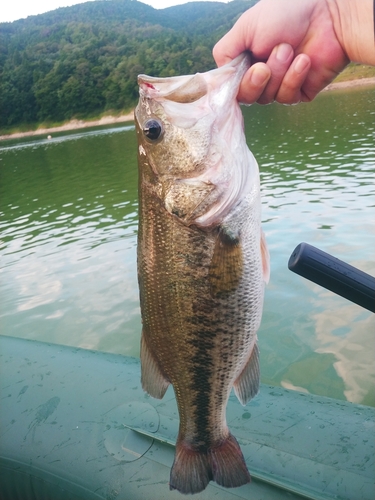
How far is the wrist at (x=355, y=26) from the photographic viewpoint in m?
1.94

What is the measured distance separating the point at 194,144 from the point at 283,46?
23.6 inches

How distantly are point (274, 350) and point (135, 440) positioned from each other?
3.19m

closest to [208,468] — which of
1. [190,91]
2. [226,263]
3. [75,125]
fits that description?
[226,263]

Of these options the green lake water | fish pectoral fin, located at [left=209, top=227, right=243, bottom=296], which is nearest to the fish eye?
fish pectoral fin, located at [left=209, top=227, right=243, bottom=296]

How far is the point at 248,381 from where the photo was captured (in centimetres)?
203

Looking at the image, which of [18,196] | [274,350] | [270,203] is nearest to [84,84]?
[18,196]

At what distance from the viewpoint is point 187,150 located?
1.90m

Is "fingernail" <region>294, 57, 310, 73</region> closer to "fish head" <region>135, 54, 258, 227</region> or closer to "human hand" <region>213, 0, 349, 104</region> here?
"human hand" <region>213, 0, 349, 104</region>

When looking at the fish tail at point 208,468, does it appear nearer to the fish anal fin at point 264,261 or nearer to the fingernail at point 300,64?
the fish anal fin at point 264,261

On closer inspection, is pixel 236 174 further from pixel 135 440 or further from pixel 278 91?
pixel 135 440

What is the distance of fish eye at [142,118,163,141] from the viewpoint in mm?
1885

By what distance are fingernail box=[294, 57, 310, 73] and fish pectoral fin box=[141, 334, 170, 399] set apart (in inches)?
54.5

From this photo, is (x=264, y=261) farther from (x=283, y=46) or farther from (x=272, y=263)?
(x=272, y=263)

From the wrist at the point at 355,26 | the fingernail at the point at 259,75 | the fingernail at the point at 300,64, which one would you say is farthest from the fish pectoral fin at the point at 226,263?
the wrist at the point at 355,26
